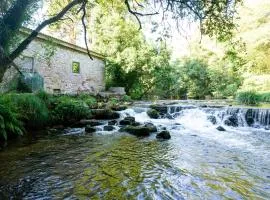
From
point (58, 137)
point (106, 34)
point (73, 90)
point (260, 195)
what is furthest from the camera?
point (106, 34)

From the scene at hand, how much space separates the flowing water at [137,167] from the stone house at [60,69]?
5752mm

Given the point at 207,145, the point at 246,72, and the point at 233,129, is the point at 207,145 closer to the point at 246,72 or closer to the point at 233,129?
the point at 233,129

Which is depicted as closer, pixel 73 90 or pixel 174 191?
pixel 174 191

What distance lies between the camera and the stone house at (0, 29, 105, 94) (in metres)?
15.6

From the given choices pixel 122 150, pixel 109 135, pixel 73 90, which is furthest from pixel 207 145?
pixel 73 90

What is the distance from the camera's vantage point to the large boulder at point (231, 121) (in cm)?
1435

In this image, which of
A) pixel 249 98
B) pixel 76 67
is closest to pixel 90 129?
pixel 76 67

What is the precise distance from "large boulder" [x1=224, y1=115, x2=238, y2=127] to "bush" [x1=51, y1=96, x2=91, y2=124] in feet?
21.6

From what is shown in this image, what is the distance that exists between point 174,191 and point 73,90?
1615 cm

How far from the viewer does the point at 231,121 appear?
47.7 feet

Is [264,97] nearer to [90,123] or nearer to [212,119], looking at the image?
[212,119]

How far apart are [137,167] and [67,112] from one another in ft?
23.7

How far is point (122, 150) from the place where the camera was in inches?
336

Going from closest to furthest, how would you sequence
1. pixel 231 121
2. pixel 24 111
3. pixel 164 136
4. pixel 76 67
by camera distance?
pixel 164 136 → pixel 24 111 → pixel 231 121 → pixel 76 67
